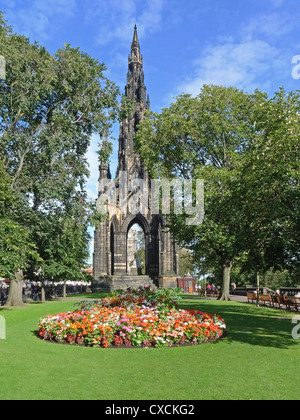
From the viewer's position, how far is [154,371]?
7113 millimetres

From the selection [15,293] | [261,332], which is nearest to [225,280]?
[15,293]

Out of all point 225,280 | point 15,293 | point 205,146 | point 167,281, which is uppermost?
point 205,146

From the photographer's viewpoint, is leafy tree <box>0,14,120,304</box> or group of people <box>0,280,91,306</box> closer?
leafy tree <box>0,14,120,304</box>

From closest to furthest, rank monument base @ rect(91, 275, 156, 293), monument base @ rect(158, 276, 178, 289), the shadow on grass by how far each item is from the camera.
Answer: the shadow on grass
monument base @ rect(158, 276, 178, 289)
monument base @ rect(91, 275, 156, 293)

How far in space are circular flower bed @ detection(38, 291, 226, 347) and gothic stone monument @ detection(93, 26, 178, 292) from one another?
30479 mm

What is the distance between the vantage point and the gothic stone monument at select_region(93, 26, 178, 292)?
4531cm

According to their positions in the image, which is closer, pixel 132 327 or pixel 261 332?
pixel 132 327

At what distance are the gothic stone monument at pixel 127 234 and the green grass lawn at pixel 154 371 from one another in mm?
32384

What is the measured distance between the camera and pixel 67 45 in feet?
80.3

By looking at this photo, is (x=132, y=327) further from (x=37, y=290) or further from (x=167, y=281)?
(x=167, y=281)

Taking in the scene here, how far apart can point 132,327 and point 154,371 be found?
290cm

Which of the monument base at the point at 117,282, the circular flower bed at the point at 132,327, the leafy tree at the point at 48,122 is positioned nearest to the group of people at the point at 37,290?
the monument base at the point at 117,282

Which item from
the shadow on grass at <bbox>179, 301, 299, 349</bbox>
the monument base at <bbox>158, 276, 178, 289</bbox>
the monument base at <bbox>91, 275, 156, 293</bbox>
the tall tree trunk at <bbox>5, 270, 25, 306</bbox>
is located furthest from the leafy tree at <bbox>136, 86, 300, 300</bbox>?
the monument base at <bbox>91, 275, 156, 293</bbox>

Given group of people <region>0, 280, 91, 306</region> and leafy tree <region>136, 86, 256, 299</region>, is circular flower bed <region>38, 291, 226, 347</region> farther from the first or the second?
group of people <region>0, 280, 91, 306</region>
